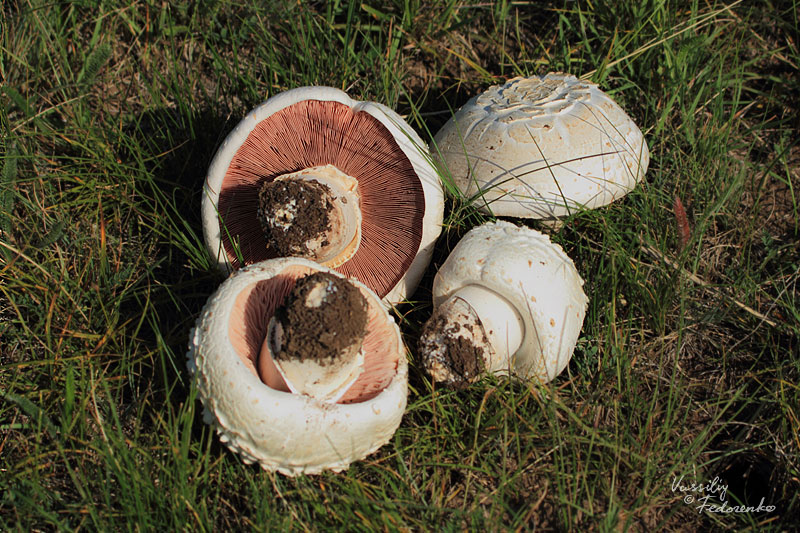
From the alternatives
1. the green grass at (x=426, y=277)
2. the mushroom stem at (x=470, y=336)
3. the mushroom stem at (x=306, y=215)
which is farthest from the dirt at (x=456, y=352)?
the mushroom stem at (x=306, y=215)

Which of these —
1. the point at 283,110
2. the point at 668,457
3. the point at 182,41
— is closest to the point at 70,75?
the point at 182,41

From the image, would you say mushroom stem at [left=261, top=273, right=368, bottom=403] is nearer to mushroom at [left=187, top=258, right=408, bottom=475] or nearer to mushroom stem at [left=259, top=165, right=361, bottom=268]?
mushroom at [left=187, top=258, right=408, bottom=475]

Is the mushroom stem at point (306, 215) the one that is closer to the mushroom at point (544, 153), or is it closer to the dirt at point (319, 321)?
the dirt at point (319, 321)

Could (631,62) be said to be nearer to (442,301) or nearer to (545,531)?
(442,301)

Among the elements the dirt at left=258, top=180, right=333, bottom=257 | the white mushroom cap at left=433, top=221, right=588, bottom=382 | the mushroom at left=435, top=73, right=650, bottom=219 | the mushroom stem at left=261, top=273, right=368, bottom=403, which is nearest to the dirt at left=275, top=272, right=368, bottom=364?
the mushroom stem at left=261, top=273, right=368, bottom=403

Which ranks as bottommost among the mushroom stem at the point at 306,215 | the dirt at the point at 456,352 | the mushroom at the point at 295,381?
the dirt at the point at 456,352

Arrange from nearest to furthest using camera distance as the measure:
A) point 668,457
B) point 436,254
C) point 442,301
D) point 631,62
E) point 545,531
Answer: point 545,531
point 668,457
point 442,301
point 436,254
point 631,62
